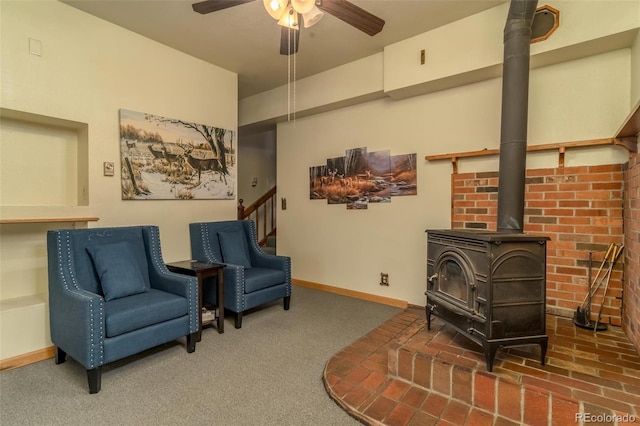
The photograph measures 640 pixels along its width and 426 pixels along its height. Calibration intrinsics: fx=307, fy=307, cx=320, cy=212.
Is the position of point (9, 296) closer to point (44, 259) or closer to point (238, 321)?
point (44, 259)

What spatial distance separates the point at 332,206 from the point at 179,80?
7.82 feet

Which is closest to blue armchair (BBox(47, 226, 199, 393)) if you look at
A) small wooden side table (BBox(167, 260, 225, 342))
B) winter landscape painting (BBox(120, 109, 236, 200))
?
small wooden side table (BBox(167, 260, 225, 342))

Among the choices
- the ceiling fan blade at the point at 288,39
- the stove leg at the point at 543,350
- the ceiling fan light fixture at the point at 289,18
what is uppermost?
the ceiling fan blade at the point at 288,39

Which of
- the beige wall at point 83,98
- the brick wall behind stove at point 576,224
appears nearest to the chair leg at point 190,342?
the beige wall at point 83,98

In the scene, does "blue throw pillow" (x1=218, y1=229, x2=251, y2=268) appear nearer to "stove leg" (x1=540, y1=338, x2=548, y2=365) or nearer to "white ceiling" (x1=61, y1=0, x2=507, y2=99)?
"white ceiling" (x1=61, y1=0, x2=507, y2=99)

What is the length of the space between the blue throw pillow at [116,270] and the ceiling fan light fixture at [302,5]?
7.38ft

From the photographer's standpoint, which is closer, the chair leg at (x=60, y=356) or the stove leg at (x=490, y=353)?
the stove leg at (x=490, y=353)

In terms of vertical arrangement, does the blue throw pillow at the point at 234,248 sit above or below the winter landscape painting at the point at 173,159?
below

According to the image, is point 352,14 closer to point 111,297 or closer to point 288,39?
point 288,39

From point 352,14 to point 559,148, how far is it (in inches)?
79.0

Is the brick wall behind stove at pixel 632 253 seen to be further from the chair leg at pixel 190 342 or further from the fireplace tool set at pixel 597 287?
the chair leg at pixel 190 342

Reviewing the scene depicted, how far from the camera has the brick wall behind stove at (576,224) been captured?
7.75ft

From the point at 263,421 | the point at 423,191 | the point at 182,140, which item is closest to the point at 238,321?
the point at 263,421

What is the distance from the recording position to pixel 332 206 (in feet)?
13.8
